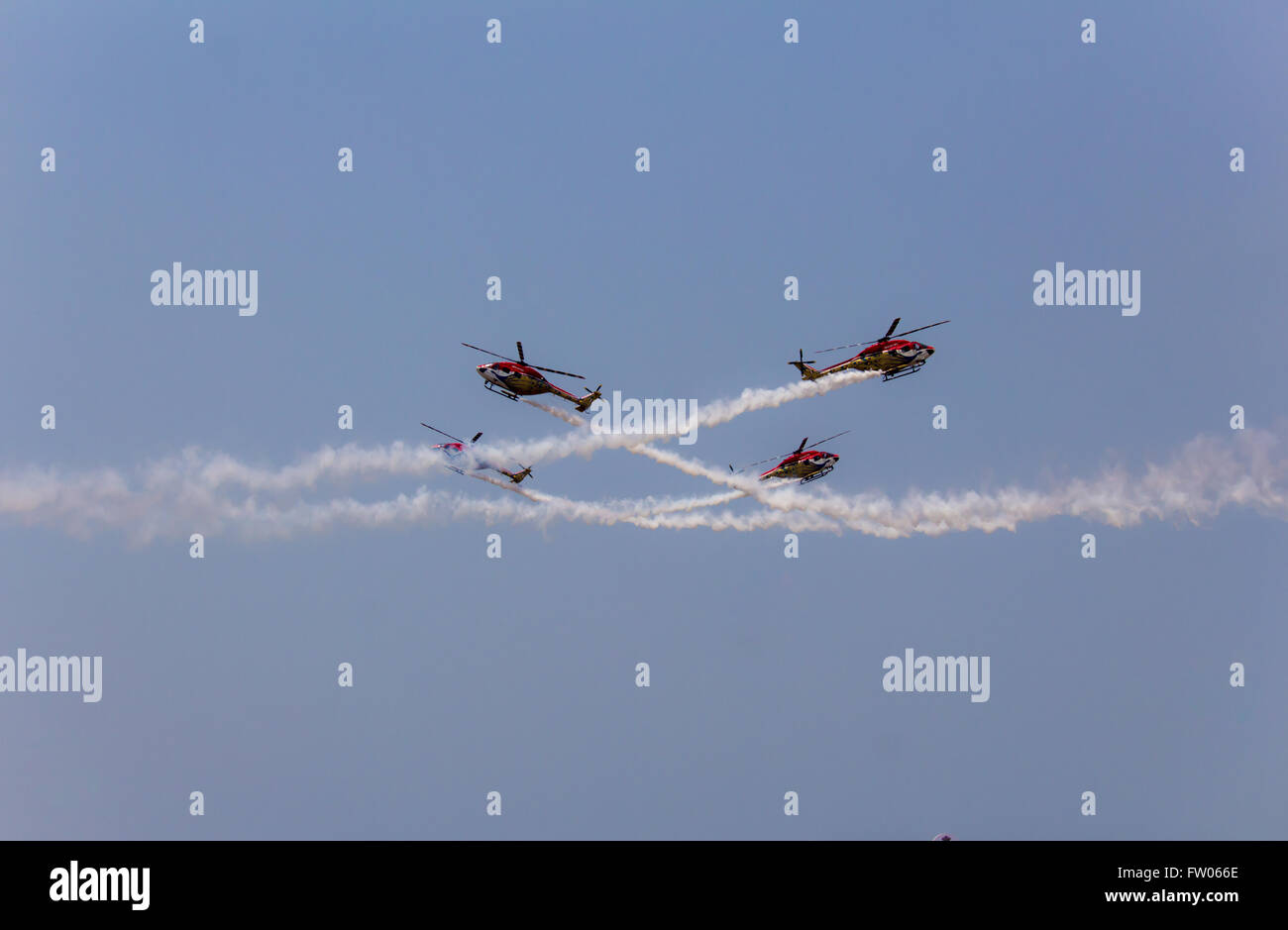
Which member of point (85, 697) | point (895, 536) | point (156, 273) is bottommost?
point (85, 697)

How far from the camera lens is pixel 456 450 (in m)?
88.5

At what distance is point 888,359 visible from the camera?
82.8 metres

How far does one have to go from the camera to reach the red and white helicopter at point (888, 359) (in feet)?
271

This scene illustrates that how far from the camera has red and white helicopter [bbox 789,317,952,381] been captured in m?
82.6
